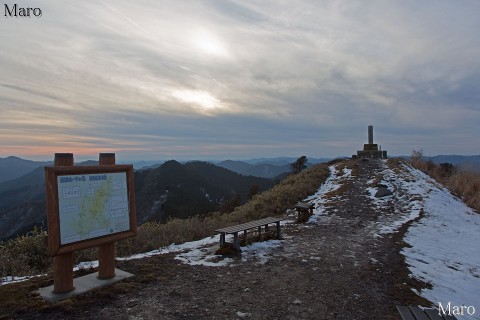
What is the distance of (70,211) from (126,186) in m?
1.33

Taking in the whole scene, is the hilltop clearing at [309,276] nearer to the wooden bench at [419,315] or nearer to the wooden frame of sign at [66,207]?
the wooden bench at [419,315]

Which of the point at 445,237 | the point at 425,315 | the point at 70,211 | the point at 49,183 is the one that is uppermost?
the point at 49,183

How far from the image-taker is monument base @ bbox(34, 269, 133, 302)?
5.37 meters

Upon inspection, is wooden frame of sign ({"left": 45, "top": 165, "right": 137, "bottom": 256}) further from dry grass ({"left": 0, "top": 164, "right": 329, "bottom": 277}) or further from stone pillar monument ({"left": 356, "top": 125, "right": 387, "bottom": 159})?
stone pillar monument ({"left": 356, "top": 125, "right": 387, "bottom": 159})

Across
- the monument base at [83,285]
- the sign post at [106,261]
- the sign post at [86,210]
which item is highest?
the sign post at [86,210]

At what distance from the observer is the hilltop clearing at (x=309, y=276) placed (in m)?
5.27

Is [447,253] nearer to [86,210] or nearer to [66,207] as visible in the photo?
[86,210]

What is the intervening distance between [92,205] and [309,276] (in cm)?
468

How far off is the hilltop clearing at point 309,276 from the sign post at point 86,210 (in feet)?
2.16

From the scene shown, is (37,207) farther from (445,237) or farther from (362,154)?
(445,237)

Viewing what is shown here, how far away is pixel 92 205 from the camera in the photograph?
5.99 m

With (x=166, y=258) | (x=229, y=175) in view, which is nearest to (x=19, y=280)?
(x=166, y=258)

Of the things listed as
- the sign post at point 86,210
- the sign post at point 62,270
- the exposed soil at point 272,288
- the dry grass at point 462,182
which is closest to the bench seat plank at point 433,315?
the exposed soil at point 272,288

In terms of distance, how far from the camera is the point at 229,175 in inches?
6289
